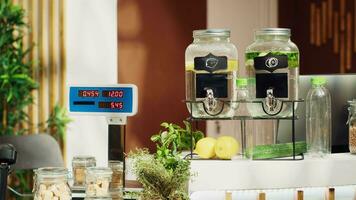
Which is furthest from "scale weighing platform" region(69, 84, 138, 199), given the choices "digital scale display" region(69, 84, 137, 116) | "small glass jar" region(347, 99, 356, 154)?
"small glass jar" region(347, 99, 356, 154)

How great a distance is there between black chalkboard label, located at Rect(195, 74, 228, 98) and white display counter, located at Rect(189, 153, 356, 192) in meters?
0.22

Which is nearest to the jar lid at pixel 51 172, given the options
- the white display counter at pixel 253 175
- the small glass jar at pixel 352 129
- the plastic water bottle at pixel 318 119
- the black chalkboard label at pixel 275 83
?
the white display counter at pixel 253 175

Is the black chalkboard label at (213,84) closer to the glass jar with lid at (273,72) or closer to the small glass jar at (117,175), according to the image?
A: the glass jar with lid at (273,72)

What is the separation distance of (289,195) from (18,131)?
3664 millimetres

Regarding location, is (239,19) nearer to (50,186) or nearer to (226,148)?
(226,148)

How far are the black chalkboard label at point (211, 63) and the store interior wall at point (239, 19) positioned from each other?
4.19 meters

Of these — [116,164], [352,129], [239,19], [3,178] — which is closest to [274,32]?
[352,129]

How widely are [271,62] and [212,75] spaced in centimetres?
19

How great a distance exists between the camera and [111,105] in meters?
2.17

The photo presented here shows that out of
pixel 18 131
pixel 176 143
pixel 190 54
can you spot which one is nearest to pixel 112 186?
pixel 176 143

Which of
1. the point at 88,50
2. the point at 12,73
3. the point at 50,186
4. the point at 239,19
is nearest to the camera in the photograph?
the point at 50,186

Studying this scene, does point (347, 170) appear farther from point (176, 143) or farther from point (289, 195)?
point (176, 143)

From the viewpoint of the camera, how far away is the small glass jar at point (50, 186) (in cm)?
195

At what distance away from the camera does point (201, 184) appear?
224cm
